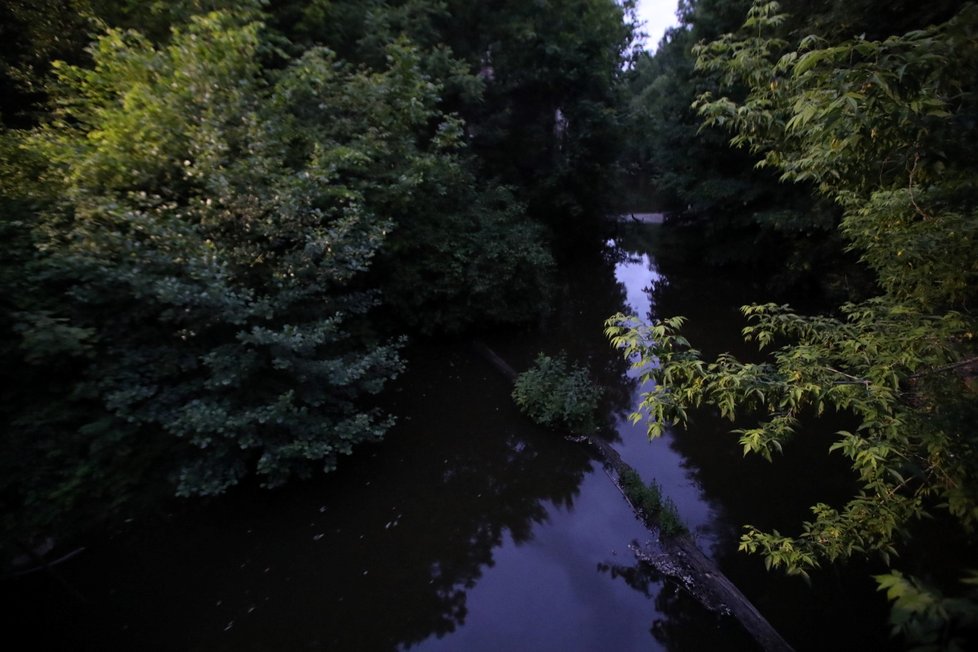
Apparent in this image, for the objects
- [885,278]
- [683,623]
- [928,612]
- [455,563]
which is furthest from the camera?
[455,563]

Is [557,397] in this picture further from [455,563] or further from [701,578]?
[701,578]

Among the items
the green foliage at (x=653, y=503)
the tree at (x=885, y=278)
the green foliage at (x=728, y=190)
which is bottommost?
the green foliage at (x=653, y=503)

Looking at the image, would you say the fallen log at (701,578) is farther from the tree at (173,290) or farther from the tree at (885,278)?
the tree at (173,290)

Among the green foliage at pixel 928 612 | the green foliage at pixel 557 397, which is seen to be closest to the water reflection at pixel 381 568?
the green foliage at pixel 557 397

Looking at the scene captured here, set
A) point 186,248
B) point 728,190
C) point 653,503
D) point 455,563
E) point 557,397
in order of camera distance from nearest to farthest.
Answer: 1. point 186,248
2. point 455,563
3. point 653,503
4. point 557,397
5. point 728,190

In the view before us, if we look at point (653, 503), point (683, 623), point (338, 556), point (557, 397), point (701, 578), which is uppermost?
point (557, 397)

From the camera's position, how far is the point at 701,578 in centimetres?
503

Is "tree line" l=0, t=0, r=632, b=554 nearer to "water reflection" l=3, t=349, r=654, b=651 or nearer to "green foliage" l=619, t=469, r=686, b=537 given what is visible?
"water reflection" l=3, t=349, r=654, b=651

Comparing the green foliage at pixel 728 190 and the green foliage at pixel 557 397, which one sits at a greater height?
the green foliage at pixel 728 190

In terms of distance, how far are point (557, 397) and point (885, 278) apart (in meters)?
4.86

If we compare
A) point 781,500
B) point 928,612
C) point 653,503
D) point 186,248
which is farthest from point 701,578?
point 186,248

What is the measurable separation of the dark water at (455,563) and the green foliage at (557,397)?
33 centimetres

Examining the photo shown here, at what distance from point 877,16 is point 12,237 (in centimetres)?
1132

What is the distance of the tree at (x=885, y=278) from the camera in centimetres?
221
